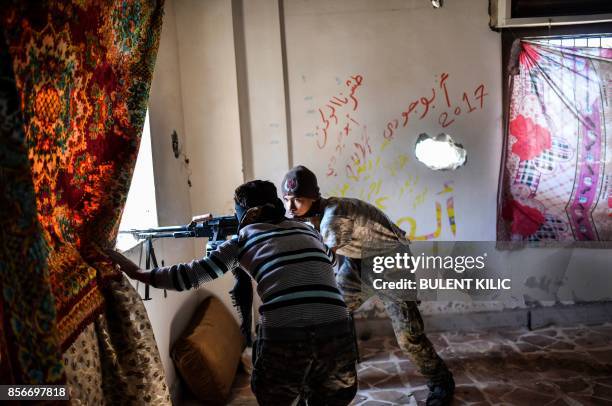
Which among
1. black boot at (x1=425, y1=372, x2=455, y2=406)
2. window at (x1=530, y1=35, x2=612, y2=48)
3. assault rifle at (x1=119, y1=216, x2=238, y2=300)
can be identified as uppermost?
window at (x1=530, y1=35, x2=612, y2=48)

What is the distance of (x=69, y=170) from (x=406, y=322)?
2.59 metres

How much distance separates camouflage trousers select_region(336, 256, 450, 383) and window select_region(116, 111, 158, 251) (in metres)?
1.43

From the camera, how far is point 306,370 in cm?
231

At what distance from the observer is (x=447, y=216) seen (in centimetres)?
511

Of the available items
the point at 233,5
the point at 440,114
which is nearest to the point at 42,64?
the point at 233,5

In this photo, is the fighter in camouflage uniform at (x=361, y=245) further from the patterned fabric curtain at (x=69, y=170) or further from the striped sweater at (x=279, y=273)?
the patterned fabric curtain at (x=69, y=170)

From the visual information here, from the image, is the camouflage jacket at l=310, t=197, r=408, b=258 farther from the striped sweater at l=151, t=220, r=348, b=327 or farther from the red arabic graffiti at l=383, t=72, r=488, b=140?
the red arabic graffiti at l=383, t=72, r=488, b=140

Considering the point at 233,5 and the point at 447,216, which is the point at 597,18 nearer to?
the point at 447,216

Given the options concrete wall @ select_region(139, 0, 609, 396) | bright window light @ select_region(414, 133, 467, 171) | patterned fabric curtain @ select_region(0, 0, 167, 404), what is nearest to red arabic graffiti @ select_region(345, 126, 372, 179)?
concrete wall @ select_region(139, 0, 609, 396)

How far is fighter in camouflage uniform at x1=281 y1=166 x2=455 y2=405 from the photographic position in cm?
336

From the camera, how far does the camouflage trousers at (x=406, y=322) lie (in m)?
3.68

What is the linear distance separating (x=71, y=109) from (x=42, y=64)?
0.81ft

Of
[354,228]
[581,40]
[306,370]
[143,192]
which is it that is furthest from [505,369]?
[143,192]

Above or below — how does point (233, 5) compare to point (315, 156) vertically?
above
